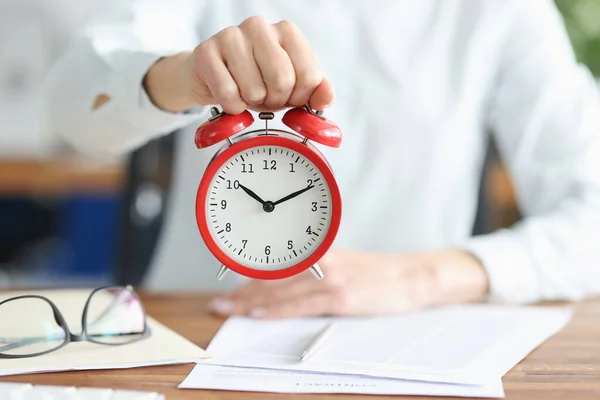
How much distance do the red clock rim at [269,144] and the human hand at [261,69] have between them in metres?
0.04

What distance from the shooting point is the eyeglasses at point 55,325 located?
814 mm

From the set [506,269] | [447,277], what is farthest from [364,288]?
[506,269]

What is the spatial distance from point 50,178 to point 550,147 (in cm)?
226

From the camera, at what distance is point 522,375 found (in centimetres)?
78

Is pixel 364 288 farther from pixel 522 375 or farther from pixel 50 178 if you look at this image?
pixel 50 178

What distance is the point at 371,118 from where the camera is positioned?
1.31 metres

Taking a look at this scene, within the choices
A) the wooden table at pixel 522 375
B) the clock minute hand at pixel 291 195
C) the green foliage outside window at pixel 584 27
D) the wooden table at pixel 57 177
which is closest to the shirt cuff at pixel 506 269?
the wooden table at pixel 522 375

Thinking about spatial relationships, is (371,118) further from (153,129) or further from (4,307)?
(4,307)

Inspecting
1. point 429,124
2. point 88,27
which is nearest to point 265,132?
point 88,27

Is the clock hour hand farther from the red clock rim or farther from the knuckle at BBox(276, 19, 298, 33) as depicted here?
the knuckle at BBox(276, 19, 298, 33)

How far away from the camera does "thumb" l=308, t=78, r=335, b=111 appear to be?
2.32 ft

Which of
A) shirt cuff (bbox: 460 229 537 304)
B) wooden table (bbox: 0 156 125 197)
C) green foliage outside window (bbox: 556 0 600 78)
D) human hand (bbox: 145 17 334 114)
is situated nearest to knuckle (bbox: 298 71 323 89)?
human hand (bbox: 145 17 334 114)

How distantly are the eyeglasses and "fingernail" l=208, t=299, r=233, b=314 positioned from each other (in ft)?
0.48

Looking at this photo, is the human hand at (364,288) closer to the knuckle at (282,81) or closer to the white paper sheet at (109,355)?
the white paper sheet at (109,355)
